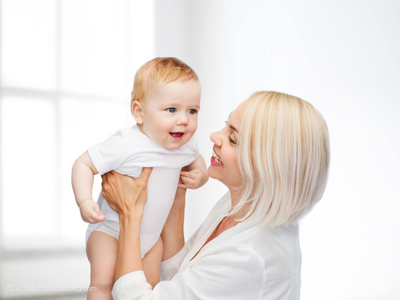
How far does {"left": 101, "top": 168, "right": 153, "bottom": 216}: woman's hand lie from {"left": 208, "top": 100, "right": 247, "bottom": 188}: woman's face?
23 cm

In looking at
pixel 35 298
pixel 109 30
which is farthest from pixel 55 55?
pixel 35 298

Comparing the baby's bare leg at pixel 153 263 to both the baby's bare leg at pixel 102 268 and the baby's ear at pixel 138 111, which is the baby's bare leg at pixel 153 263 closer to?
the baby's bare leg at pixel 102 268

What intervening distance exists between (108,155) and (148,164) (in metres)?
0.13

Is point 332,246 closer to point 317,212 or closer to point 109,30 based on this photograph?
point 317,212

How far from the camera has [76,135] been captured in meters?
2.94

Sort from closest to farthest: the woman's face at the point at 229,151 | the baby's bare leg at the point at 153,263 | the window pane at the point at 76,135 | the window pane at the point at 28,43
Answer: the woman's face at the point at 229,151, the baby's bare leg at the point at 153,263, the window pane at the point at 28,43, the window pane at the point at 76,135

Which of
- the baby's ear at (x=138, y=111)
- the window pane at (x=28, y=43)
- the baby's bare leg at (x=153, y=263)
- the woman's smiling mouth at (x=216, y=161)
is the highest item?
the window pane at (x=28, y=43)

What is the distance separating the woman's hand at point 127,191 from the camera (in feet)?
4.36

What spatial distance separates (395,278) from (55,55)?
2492mm

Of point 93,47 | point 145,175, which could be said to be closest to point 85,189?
point 145,175

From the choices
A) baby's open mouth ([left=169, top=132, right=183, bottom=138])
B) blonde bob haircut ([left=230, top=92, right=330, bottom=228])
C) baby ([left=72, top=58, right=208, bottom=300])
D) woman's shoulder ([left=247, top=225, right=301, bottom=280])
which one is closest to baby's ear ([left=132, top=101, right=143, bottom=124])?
baby ([left=72, top=58, right=208, bottom=300])

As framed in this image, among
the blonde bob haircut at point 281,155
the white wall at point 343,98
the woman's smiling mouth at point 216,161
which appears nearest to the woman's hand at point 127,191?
the woman's smiling mouth at point 216,161

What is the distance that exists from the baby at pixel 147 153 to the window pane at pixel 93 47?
5.70 ft

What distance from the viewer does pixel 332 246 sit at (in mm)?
2613
